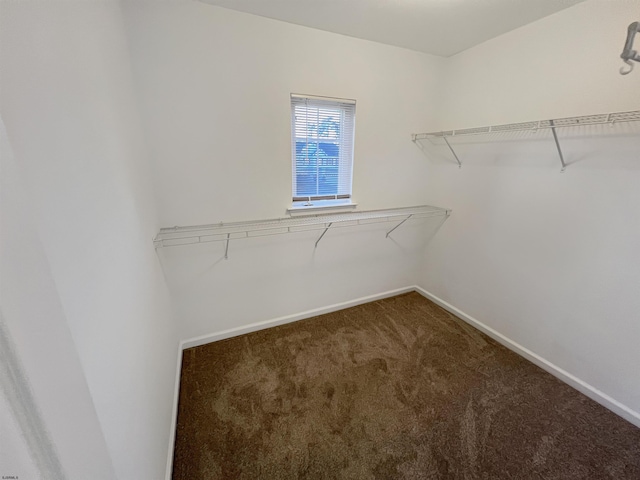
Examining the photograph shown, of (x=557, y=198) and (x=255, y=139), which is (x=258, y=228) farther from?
(x=557, y=198)

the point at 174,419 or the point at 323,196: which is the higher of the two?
the point at 323,196

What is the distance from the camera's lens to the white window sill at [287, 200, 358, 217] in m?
2.13

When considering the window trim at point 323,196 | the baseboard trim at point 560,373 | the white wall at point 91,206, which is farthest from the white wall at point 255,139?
the baseboard trim at point 560,373

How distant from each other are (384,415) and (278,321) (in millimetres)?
1147

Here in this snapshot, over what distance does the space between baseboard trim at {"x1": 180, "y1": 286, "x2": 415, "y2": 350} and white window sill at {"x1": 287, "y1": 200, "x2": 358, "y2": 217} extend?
959 millimetres

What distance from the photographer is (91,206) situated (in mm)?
746

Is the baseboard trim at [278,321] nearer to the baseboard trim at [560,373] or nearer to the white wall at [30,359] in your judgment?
the baseboard trim at [560,373]

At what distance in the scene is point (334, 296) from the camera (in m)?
2.56

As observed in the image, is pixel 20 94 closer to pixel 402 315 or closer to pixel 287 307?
pixel 287 307

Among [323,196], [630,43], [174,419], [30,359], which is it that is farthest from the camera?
[323,196]

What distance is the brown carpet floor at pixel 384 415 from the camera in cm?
132

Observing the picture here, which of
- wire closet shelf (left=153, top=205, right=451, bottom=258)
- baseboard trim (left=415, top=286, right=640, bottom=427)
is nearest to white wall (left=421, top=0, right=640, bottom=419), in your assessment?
baseboard trim (left=415, top=286, right=640, bottom=427)

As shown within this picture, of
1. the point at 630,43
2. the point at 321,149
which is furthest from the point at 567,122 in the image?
the point at 321,149

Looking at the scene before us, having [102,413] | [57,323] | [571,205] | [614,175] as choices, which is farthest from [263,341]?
[614,175]
